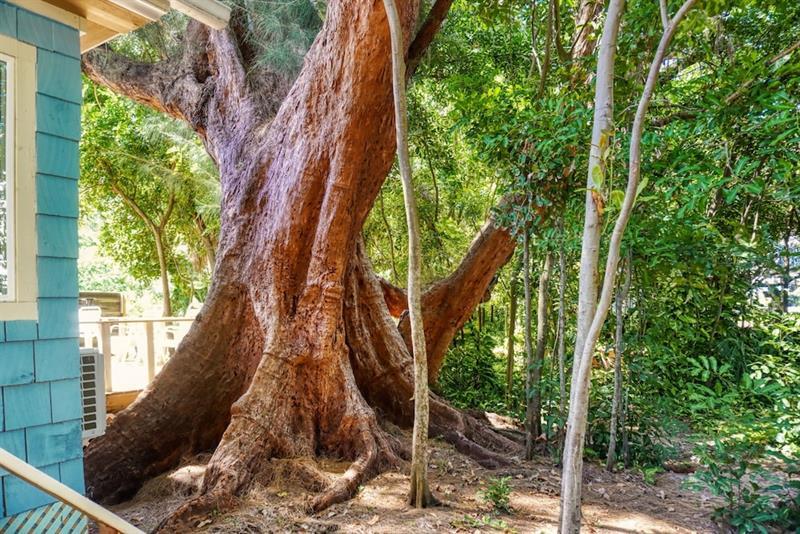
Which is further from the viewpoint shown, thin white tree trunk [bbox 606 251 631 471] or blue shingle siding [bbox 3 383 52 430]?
thin white tree trunk [bbox 606 251 631 471]

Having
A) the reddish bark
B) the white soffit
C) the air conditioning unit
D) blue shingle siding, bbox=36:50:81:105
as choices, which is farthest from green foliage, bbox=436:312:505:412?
blue shingle siding, bbox=36:50:81:105

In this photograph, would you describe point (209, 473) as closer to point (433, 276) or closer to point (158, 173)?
point (433, 276)

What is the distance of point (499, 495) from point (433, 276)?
4.07m

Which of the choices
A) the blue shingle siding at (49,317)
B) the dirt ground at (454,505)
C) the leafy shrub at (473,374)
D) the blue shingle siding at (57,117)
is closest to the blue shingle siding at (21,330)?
the blue shingle siding at (49,317)

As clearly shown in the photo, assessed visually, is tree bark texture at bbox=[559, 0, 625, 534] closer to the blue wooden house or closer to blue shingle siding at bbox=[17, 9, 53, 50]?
the blue wooden house

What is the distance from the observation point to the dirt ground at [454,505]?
2.93m

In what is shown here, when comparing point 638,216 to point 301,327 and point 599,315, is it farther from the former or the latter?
point 301,327

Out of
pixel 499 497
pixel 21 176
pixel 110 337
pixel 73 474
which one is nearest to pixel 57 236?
pixel 21 176

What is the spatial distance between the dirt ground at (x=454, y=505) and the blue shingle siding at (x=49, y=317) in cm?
90

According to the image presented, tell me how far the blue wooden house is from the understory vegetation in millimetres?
2562

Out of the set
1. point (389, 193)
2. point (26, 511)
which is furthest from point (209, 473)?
point (389, 193)

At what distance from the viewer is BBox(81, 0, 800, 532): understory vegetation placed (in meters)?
2.97

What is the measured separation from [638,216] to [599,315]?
1.91 meters

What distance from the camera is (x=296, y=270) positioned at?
4324 mm
